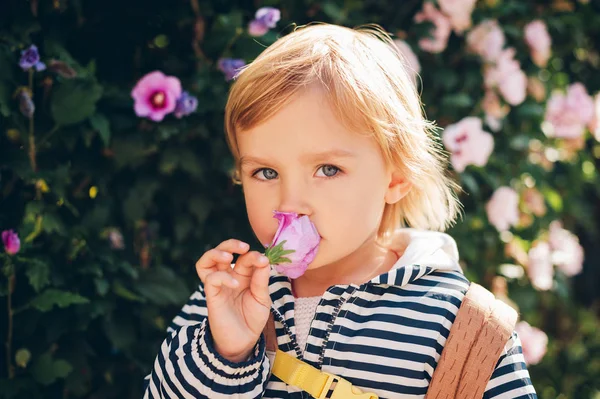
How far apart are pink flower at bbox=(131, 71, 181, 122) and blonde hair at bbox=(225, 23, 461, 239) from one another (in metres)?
0.30

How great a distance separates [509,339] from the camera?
1.57m

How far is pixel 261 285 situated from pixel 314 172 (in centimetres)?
25

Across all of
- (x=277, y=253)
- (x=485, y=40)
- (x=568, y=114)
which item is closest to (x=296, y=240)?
(x=277, y=253)

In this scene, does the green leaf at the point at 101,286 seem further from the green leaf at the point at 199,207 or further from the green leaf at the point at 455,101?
the green leaf at the point at 455,101

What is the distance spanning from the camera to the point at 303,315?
5.40 feet

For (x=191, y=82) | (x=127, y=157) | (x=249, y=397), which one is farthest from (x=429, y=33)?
(x=249, y=397)

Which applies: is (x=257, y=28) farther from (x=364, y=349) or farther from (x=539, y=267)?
(x=539, y=267)

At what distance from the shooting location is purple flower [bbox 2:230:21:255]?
176cm

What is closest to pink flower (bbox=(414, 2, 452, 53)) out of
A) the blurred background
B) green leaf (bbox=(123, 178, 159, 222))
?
the blurred background

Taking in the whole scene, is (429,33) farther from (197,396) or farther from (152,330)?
(197,396)

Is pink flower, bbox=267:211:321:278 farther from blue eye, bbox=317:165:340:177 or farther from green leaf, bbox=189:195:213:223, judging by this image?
green leaf, bbox=189:195:213:223

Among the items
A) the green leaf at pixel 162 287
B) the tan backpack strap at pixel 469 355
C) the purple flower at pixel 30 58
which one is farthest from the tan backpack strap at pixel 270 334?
the purple flower at pixel 30 58

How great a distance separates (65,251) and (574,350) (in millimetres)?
2291

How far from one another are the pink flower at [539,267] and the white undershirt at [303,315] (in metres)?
1.52
